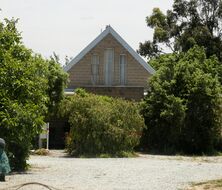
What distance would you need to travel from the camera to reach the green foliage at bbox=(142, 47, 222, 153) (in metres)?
32.8

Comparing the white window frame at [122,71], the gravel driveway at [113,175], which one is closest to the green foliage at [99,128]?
the gravel driveway at [113,175]

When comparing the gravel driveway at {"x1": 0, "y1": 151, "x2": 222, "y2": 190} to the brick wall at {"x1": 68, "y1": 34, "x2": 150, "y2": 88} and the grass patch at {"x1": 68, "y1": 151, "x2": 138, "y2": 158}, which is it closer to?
the grass patch at {"x1": 68, "y1": 151, "x2": 138, "y2": 158}

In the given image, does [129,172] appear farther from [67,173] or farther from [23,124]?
[23,124]

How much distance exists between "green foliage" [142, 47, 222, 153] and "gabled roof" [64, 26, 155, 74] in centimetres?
543

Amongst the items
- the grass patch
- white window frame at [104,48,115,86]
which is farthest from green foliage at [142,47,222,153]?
white window frame at [104,48,115,86]

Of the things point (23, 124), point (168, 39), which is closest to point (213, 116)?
point (23, 124)

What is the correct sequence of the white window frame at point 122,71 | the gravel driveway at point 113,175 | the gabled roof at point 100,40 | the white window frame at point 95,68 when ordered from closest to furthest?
the gravel driveway at point 113,175 → the gabled roof at point 100,40 → the white window frame at point 122,71 → the white window frame at point 95,68

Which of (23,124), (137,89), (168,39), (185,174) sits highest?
(168,39)

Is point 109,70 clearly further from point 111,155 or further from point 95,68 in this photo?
point 111,155

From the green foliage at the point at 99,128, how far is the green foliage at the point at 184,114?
3441 millimetres

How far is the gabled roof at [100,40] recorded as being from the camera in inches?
1558

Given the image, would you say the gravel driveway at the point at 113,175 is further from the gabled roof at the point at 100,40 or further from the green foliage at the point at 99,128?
the gabled roof at the point at 100,40

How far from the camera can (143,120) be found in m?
31.3

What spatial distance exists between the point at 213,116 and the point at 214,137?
1.23 metres
